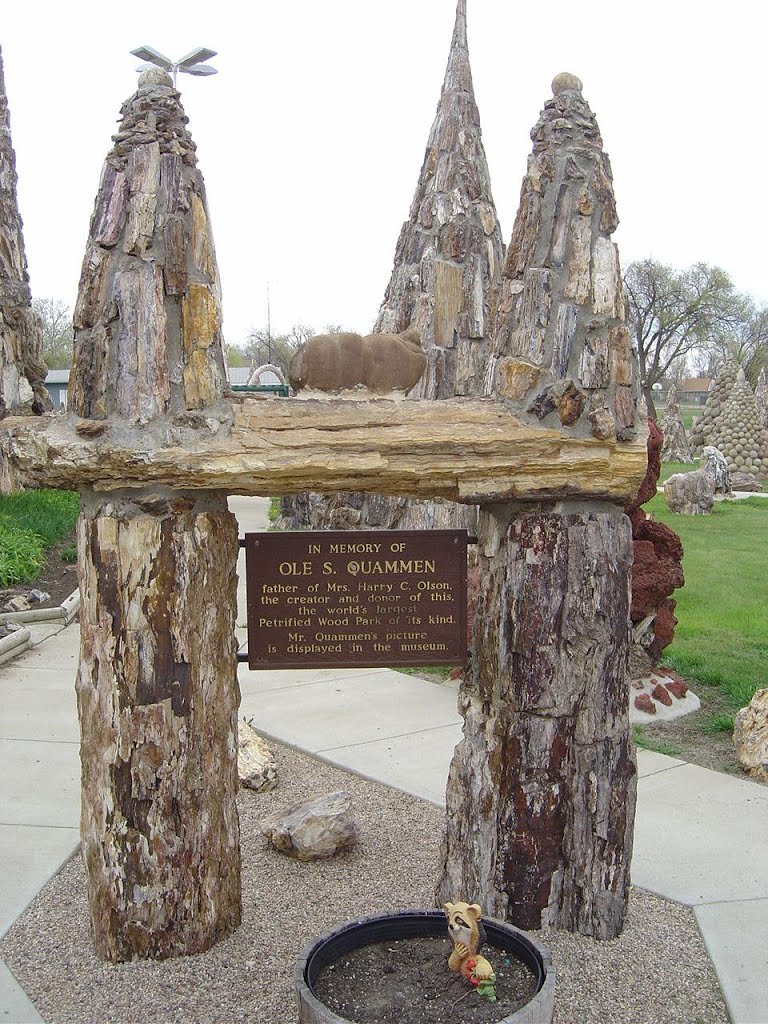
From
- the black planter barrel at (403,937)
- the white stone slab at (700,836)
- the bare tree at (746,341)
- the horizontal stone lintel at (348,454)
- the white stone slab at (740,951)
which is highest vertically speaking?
the bare tree at (746,341)

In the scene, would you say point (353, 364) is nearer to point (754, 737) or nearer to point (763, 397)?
point (754, 737)

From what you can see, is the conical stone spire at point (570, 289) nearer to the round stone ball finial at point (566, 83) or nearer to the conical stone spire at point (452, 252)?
the round stone ball finial at point (566, 83)

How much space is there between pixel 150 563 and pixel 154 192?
1.32m

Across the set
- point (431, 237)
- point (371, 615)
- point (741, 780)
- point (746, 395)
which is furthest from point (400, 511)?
point (746, 395)

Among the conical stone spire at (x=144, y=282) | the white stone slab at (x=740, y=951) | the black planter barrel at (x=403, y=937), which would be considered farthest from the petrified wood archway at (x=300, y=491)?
the black planter barrel at (x=403, y=937)

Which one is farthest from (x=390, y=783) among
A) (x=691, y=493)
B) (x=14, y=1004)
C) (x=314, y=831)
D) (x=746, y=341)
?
(x=746, y=341)

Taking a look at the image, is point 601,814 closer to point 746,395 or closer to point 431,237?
point 431,237

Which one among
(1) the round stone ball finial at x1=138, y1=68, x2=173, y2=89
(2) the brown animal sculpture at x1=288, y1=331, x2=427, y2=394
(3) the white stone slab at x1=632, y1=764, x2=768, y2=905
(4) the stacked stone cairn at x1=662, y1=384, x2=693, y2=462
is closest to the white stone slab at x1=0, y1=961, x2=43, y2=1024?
(2) the brown animal sculpture at x1=288, y1=331, x2=427, y2=394

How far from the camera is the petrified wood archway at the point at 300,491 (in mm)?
3562

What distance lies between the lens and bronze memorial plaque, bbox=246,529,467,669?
154 inches

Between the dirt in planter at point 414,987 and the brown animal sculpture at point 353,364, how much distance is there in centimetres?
204

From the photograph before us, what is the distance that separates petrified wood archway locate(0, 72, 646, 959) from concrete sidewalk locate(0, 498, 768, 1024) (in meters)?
0.61

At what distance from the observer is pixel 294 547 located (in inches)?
154

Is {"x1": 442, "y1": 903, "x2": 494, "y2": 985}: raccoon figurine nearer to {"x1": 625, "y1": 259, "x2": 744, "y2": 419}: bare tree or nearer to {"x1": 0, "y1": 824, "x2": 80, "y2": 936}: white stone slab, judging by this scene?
{"x1": 0, "y1": 824, "x2": 80, "y2": 936}: white stone slab
